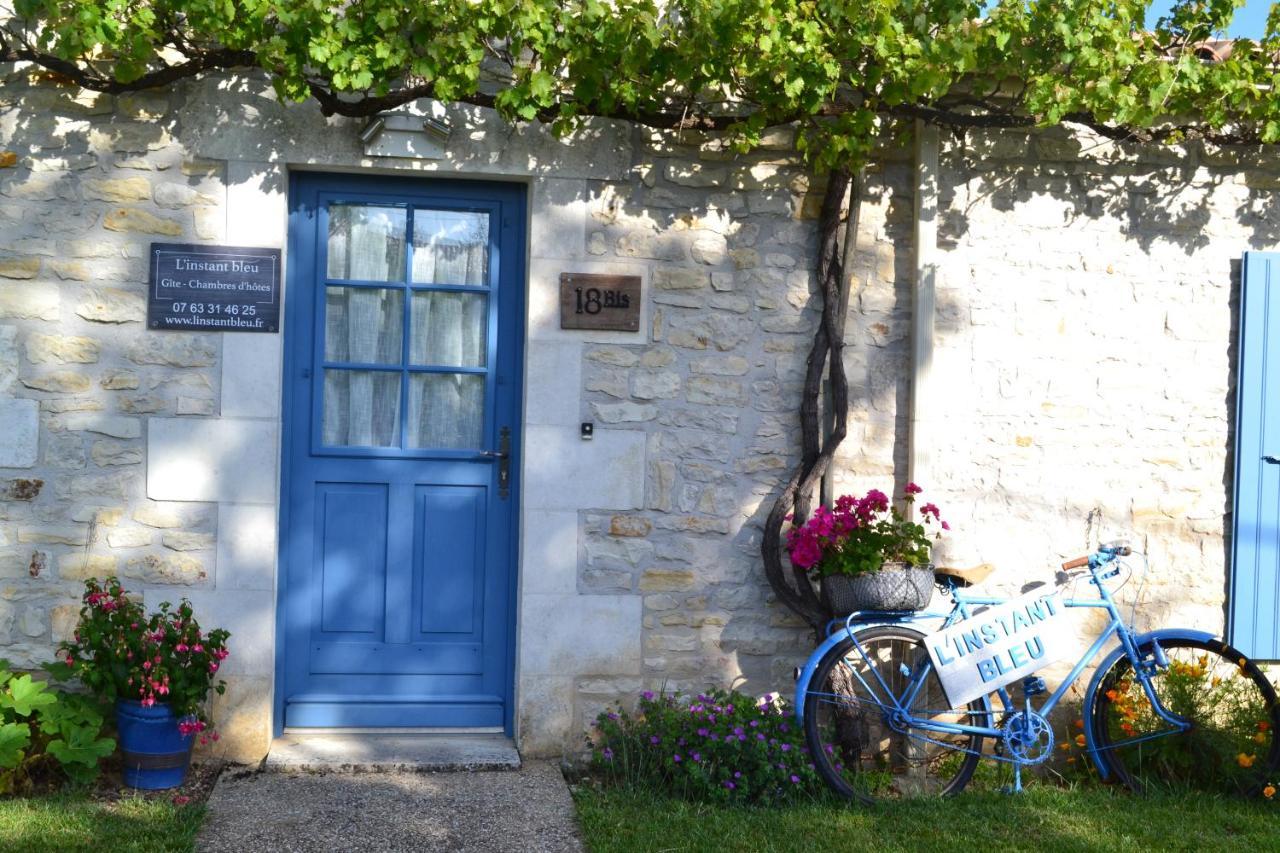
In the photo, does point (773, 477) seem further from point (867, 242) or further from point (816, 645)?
point (867, 242)

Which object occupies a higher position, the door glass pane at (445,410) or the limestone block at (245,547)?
the door glass pane at (445,410)

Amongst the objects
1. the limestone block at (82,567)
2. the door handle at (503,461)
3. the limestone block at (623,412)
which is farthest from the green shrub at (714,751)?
the limestone block at (82,567)

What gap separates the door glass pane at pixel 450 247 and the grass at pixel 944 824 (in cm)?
212

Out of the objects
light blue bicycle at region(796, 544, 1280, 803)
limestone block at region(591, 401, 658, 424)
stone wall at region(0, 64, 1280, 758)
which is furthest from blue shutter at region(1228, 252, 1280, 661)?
limestone block at region(591, 401, 658, 424)

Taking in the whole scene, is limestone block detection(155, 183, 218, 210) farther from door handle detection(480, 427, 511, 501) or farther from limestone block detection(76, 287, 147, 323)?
door handle detection(480, 427, 511, 501)

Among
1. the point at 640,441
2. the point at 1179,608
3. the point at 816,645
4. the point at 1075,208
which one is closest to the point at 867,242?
the point at 1075,208

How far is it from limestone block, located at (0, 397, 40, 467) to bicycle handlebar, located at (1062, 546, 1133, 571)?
13.3 feet

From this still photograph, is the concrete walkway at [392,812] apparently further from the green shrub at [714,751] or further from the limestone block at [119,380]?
the limestone block at [119,380]

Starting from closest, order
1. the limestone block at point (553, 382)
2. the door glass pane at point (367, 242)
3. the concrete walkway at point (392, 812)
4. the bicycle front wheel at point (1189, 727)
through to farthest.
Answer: the concrete walkway at point (392, 812), the bicycle front wheel at point (1189, 727), the limestone block at point (553, 382), the door glass pane at point (367, 242)

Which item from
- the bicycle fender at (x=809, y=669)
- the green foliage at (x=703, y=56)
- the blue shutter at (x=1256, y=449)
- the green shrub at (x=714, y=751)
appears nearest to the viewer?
the green foliage at (x=703, y=56)

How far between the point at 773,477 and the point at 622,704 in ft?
3.66

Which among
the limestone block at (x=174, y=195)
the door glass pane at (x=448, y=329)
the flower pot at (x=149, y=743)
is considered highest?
the limestone block at (x=174, y=195)

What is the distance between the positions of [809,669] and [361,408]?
2080mm

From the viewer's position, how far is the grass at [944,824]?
4.05 metres
